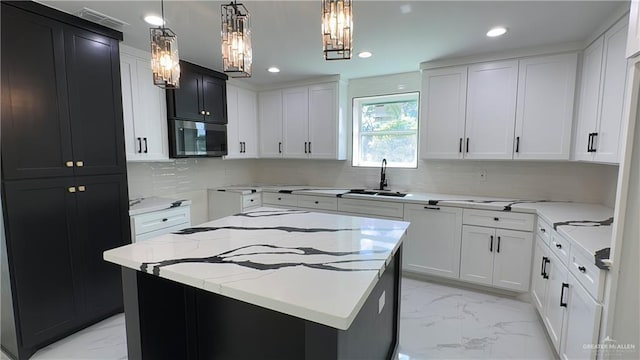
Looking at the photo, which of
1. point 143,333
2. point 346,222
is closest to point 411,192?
point 346,222

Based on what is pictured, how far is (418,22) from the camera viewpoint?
7.29 feet

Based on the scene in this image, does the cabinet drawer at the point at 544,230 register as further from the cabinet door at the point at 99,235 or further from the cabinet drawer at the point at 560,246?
the cabinet door at the point at 99,235

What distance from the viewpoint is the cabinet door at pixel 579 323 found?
144 cm

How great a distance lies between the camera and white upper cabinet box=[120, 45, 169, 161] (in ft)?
8.92

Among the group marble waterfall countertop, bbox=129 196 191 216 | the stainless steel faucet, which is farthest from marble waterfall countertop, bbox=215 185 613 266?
marble waterfall countertop, bbox=129 196 191 216

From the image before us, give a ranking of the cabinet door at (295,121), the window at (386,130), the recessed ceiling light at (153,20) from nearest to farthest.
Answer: the recessed ceiling light at (153,20) < the window at (386,130) < the cabinet door at (295,121)

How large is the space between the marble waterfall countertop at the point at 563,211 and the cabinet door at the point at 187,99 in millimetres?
1489

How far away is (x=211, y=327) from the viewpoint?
152cm

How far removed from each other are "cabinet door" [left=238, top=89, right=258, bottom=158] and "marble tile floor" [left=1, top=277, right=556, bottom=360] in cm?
254

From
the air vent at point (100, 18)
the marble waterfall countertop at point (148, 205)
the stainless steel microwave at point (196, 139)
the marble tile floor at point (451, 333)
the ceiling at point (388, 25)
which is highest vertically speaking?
the ceiling at point (388, 25)

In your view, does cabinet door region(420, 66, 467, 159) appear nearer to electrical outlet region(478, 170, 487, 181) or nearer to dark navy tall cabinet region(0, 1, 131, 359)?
electrical outlet region(478, 170, 487, 181)

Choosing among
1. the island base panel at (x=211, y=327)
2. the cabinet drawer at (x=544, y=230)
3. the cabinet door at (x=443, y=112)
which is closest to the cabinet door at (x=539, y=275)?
the cabinet drawer at (x=544, y=230)

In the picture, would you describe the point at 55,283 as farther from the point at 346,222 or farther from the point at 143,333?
the point at 346,222

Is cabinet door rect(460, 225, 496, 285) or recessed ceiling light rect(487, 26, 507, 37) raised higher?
recessed ceiling light rect(487, 26, 507, 37)
